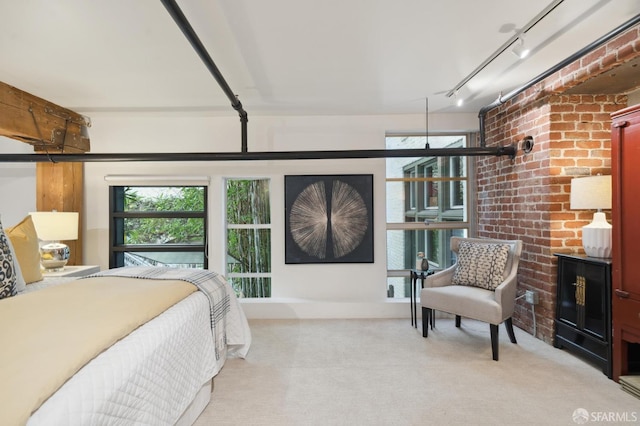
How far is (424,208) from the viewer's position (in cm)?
412

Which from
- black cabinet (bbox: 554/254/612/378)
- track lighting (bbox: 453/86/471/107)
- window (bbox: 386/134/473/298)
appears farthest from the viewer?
window (bbox: 386/134/473/298)

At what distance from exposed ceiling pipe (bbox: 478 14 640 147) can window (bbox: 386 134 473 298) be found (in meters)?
0.43

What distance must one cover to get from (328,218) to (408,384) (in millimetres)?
2079

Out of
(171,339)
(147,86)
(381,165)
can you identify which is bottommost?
(171,339)

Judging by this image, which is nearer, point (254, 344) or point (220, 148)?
point (254, 344)

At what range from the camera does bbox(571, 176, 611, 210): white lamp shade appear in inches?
97.7

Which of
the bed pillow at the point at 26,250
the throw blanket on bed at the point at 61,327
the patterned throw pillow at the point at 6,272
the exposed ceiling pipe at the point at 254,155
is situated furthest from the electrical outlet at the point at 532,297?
the bed pillow at the point at 26,250

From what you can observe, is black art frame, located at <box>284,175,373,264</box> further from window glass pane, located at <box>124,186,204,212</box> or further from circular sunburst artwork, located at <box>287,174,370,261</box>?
window glass pane, located at <box>124,186,204,212</box>

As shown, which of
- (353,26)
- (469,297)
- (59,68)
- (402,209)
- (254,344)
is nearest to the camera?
(353,26)

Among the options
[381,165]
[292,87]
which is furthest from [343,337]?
[292,87]

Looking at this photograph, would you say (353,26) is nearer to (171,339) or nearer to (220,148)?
(171,339)

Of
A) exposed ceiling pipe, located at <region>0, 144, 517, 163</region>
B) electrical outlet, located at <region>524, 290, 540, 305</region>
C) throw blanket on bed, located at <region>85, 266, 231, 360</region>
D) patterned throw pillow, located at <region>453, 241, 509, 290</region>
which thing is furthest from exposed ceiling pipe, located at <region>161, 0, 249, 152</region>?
electrical outlet, located at <region>524, 290, 540, 305</region>

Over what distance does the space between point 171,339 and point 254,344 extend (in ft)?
5.01

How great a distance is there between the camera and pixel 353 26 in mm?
2055
